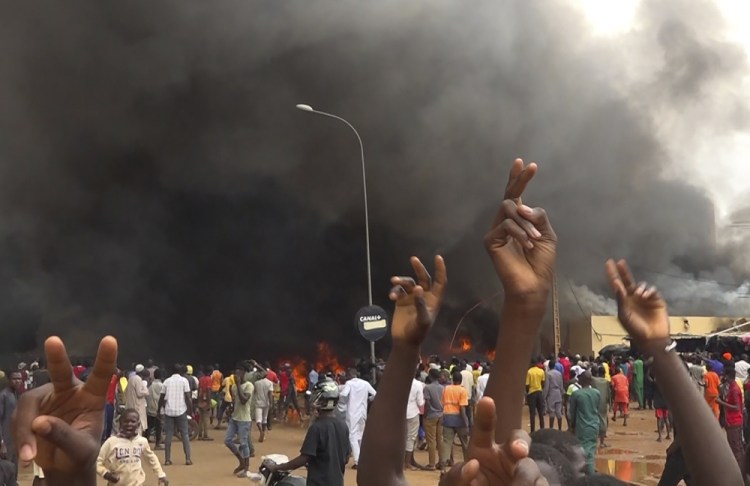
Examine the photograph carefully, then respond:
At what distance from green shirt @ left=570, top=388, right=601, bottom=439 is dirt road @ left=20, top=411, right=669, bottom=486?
38.1 inches

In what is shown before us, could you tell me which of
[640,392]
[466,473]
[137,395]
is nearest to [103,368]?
[466,473]

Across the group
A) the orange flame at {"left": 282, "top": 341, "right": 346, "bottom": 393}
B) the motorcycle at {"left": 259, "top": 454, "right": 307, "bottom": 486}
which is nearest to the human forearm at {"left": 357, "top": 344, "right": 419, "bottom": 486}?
the motorcycle at {"left": 259, "top": 454, "right": 307, "bottom": 486}

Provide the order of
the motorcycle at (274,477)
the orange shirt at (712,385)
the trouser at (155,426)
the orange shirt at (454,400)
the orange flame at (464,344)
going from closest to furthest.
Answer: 1. the motorcycle at (274,477)
2. the orange shirt at (454,400)
3. the orange shirt at (712,385)
4. the trouser at (155,426)
5. the orange flame at (464,344)

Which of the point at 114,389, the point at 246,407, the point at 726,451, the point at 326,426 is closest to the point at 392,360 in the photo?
the point at 726,451

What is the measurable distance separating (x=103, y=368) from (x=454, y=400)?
826cm

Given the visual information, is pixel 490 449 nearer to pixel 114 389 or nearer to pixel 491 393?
pixel 491 393

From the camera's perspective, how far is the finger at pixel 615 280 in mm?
1908

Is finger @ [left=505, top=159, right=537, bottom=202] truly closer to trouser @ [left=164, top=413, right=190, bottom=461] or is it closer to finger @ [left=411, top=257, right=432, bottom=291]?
finger @ [left=411, top=257, right=432, bottom=291]

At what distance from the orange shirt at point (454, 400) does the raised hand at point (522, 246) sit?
25.7 feet

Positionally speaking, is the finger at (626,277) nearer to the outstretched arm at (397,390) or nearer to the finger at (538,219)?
the finger at (538,219)

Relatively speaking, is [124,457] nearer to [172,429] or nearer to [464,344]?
[172,429]

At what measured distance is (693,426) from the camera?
1.77 metres

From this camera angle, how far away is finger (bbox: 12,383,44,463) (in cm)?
159

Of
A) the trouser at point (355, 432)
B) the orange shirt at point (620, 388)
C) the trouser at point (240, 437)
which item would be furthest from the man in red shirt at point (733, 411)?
the trouser at point (240, 437)
